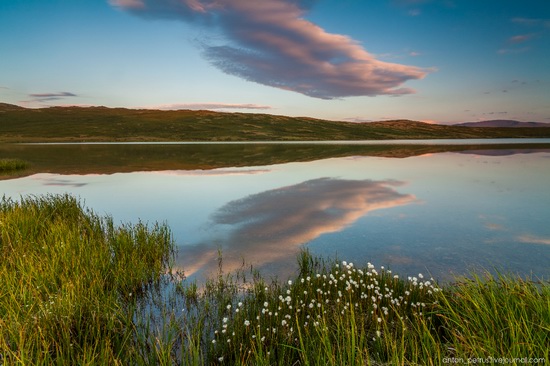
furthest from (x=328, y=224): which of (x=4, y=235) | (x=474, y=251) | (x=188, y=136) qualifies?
(x=188, y=136)

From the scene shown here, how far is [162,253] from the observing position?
1224cm

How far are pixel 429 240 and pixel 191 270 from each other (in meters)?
9.80

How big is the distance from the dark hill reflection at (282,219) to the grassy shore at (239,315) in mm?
1349

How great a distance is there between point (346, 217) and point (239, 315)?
471 inches

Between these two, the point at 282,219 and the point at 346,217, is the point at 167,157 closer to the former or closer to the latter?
the point at 282,219

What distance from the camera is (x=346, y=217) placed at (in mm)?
17984

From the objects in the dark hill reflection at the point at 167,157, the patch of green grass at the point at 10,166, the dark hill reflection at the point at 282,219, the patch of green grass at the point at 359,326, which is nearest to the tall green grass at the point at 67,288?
the patch of green grass at the point at 359,326

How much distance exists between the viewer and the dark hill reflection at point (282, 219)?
12.2 metres

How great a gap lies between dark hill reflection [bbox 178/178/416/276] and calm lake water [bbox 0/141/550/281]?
56 mm

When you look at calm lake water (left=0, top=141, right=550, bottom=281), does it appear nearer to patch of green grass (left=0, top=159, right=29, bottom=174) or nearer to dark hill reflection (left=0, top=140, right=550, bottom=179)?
patch of green grass (left=0, top=159, right=29, bottom=174)

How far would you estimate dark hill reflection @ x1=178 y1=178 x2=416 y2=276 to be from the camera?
12.2 m

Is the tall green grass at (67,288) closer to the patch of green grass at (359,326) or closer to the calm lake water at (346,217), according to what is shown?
the patch of green grass at (359,326)

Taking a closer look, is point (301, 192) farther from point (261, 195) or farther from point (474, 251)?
point (474, 251)

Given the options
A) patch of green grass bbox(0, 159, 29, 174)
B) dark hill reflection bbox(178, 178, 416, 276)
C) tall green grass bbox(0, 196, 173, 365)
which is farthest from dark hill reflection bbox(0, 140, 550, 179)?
tall green grass bbox(0, 196, 173, 365)
